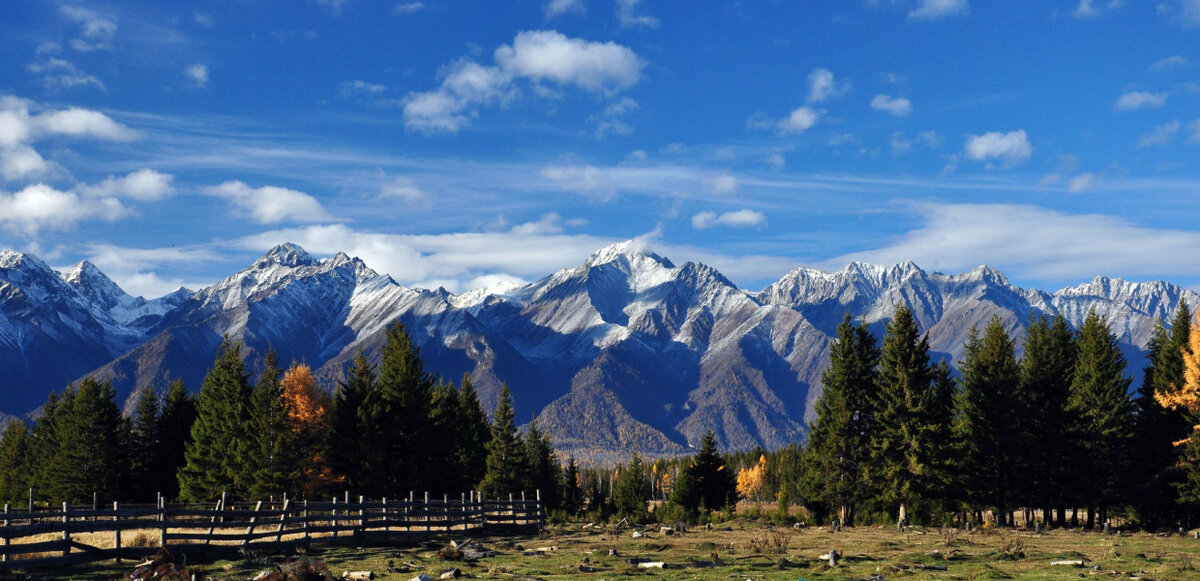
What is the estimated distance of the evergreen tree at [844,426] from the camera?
181 feet

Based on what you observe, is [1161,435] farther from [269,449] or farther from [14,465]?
[14,465]

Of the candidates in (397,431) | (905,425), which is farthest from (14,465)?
(905,425)

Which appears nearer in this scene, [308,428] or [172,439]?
[308,428]

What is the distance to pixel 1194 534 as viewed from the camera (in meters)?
43.8

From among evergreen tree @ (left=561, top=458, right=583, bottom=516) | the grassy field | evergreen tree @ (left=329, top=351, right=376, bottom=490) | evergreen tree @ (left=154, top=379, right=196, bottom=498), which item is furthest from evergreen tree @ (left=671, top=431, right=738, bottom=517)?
the grassy field

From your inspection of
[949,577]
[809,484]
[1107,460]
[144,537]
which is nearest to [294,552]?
[144,537]

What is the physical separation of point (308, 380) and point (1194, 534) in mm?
52564

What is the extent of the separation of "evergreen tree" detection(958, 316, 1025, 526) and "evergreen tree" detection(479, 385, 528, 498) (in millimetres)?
38635

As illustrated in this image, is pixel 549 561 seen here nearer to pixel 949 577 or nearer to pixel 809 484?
pixel 949 577

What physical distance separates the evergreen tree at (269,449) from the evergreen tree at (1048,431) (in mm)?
44730

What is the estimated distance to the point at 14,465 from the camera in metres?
89.4

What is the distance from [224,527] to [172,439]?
43433 mm

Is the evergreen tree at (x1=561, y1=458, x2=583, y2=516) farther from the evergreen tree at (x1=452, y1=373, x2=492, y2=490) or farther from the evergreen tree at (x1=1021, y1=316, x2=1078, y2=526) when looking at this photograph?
the evergreen tree at (x1=1021, y1=316, x2=1078, y2=526)

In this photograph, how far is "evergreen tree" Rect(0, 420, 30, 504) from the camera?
3164 inches
